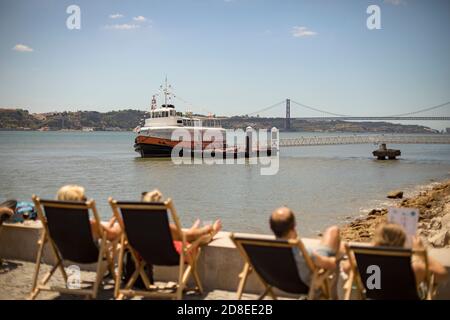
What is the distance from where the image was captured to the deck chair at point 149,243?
3381 mm

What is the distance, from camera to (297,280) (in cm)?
309

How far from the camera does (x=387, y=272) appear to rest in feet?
9.34

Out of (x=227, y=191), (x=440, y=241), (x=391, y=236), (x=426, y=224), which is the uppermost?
(x=391, y=236)

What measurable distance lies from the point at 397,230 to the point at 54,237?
2299 millimetres

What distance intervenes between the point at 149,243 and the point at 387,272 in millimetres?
1565

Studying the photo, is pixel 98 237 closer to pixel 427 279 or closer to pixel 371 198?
pixel 427 279

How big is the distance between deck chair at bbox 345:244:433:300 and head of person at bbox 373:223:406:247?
0.09 m

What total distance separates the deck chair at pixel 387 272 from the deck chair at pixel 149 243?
3.76ft

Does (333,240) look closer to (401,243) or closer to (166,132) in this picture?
(401,243)

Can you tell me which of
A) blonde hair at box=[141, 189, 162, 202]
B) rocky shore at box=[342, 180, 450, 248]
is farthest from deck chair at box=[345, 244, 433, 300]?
rocky shore at box=[342, 180, 450, 248]

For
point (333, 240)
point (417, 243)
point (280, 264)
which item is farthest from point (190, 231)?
point (417, 243)

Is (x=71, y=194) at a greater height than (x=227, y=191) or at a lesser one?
greater

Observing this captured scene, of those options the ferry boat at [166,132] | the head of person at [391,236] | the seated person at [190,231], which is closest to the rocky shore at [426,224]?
the seated person at [190,231]

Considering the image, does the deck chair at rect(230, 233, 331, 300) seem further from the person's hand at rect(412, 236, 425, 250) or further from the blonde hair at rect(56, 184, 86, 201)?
the blonde hair at rect(56, 184, 86, 201)
